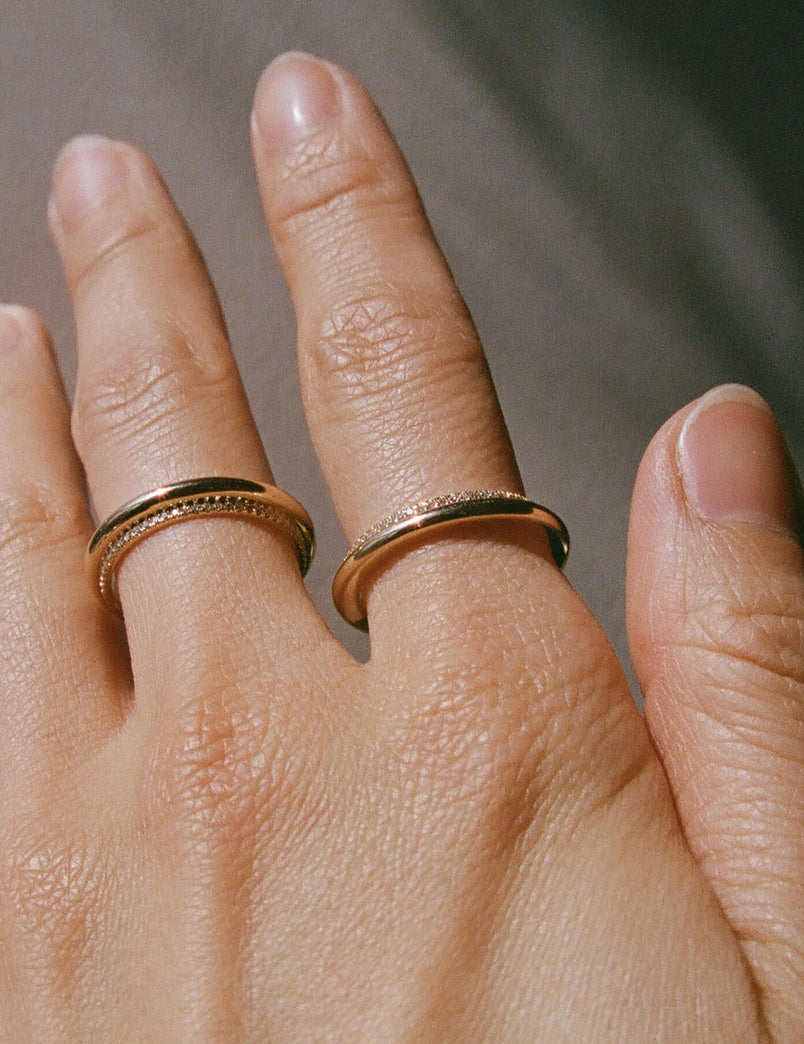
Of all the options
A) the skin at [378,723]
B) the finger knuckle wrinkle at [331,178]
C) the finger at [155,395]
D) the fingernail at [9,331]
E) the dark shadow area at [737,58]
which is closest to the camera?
the skin at [378,723]

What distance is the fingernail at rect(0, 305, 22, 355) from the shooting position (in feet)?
3.36

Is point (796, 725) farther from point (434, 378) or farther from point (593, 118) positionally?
point (593, 118)

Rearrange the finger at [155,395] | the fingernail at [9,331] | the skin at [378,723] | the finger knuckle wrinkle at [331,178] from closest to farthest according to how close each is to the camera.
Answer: the skin at [378,723] < the finger at [155,395] < the finger knuckle wrinkle at [331,178] < the fingernail at [9,331]

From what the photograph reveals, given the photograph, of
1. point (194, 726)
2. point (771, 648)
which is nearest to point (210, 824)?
point (194, 726)

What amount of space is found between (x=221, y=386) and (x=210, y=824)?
42 centimetres

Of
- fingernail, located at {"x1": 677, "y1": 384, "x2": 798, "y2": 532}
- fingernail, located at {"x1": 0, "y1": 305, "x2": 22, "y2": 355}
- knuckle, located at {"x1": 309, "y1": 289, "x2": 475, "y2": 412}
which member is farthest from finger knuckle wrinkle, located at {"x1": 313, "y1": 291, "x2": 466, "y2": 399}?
fingernail, located at {"x1": 0, "y1": 305, "x2": 22, "y2": 355}

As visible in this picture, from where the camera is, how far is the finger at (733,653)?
67cm

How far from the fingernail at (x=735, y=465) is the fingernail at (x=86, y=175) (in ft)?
2.07

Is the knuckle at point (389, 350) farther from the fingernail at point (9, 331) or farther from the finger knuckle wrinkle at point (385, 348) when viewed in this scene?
the fingernail at point (9, 331)

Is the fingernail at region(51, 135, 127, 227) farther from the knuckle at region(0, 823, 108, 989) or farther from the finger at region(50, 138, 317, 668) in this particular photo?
the knuckle at region(0, 823, 108, 989)

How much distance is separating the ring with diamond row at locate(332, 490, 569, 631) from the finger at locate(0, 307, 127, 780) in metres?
0.27

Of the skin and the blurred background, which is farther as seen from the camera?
the blurred background

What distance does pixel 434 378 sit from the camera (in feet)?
2.79

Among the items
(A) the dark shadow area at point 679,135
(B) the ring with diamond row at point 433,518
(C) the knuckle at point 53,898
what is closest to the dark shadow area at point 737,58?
(A) the dark shadow area at point 679,135
